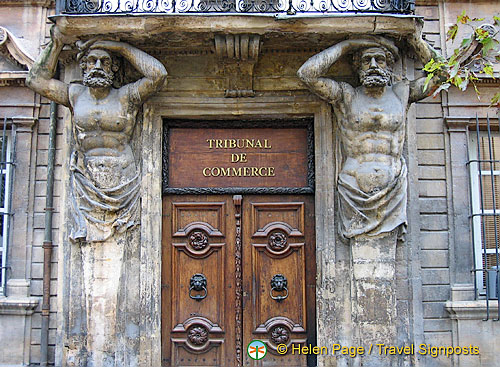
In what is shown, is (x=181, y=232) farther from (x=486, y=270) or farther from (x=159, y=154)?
(x=486, y=270)

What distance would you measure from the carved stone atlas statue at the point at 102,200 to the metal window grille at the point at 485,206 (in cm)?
378

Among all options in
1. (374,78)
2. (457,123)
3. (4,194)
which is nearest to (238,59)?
(374,78)

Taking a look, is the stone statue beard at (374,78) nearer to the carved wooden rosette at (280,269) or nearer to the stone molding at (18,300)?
the carved wooden rosette at (280,269)

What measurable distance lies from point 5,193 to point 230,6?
342 centimetres

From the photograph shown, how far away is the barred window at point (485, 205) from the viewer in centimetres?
690

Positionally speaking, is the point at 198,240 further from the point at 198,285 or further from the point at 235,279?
the point at 235,279

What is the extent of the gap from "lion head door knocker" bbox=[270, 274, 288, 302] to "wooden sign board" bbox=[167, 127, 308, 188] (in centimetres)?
105

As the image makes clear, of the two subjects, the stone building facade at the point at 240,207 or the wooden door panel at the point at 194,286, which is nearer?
the stone building facade at the point at 240,207

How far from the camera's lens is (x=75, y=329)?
641 cm

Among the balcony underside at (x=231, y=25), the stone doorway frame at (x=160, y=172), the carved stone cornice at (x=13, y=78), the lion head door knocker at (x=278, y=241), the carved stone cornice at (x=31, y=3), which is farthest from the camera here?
the carved stone cornice at (x=31, y=3)

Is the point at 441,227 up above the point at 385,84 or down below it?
below

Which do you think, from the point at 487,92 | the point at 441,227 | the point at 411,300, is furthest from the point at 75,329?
the point at 487,92

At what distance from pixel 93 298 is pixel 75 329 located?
1.27 feet

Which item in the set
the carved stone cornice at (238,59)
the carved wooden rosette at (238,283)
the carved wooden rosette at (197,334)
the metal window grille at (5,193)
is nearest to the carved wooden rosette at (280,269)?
the carved wooden rosette at (238,283)
